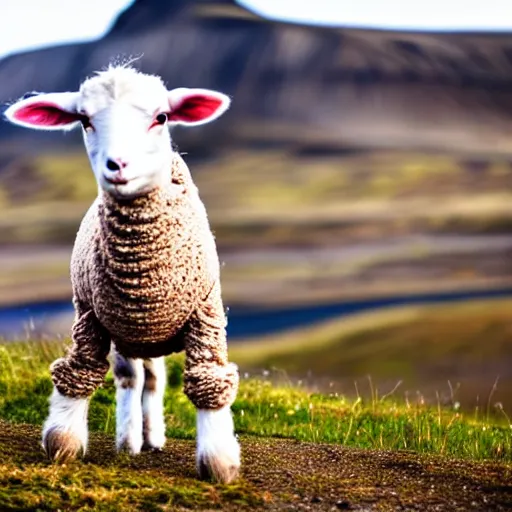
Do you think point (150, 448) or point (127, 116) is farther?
point (150, 448)

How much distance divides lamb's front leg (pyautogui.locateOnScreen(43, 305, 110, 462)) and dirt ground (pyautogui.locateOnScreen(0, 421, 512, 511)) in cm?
14

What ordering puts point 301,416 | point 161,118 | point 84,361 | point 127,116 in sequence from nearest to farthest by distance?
point 127,116
point 161,118
point 84,361
point 301,416

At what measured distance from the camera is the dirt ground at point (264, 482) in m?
5.59

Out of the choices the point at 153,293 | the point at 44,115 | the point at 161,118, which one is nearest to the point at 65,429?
the point at 153,293

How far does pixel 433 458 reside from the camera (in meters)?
6.80

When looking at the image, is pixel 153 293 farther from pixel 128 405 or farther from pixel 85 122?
pixel 128 405

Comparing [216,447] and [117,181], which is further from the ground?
[117,181]

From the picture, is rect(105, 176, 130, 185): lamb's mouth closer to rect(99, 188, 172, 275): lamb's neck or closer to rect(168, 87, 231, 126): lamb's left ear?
rect(99, 188, 172, 275): lamb's neck

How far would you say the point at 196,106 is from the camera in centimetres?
591

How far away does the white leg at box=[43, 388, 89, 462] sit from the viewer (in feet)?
20.6

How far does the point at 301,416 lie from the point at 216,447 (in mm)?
2671

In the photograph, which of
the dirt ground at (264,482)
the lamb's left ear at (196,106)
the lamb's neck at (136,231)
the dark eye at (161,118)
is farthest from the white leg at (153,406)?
the dark eye at (161,118)

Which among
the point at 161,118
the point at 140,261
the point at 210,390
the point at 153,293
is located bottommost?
the point at 210,390

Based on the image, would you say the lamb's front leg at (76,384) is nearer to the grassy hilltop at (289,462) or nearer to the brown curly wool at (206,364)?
the grassy hilltop at (289,462)
